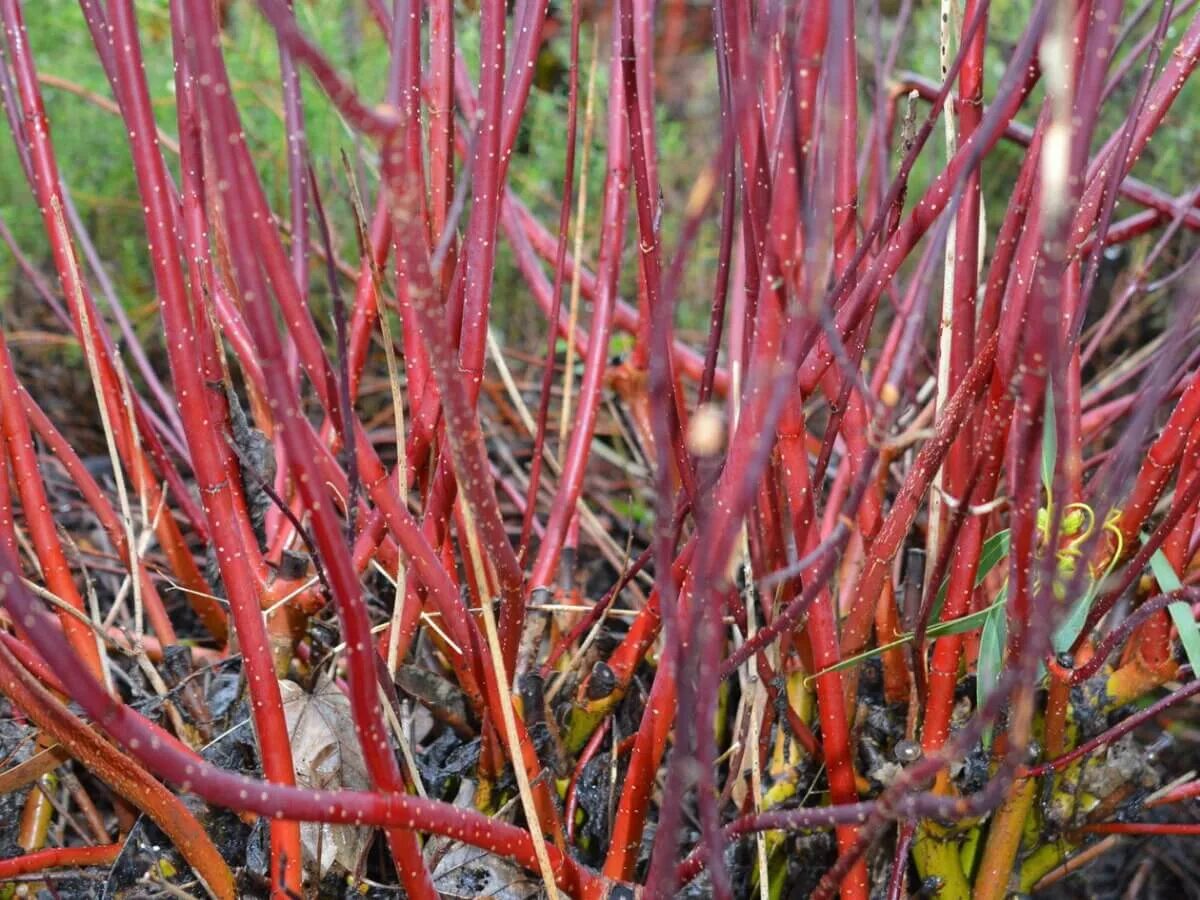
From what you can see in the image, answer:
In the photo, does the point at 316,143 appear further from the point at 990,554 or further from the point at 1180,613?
the point at 1180,613

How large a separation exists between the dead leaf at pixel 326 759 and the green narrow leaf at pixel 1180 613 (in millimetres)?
655

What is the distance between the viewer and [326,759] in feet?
2.85

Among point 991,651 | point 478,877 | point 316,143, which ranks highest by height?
point 316,143

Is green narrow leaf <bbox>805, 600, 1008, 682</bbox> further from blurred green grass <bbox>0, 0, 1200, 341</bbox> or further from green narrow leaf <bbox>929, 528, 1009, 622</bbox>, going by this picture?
blurred green grass <bbox>0, 0, 1200, 341</bbox>

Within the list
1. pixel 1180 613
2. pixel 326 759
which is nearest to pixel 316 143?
pixel 326 759

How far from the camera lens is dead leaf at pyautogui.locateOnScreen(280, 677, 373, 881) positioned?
2.65 ft

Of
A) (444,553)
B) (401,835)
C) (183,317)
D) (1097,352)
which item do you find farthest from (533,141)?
(401,835)

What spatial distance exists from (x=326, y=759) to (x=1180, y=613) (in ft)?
2.31

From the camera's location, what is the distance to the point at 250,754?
88cm

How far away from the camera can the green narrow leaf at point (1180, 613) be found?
32.4 inches

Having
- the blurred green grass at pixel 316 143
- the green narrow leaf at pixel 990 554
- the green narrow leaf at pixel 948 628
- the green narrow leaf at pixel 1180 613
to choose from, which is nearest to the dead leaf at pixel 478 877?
the green narrow leaf at pixel 948 628

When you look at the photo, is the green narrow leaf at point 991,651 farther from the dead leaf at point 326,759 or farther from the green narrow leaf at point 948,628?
the dead leaf at point 326,759

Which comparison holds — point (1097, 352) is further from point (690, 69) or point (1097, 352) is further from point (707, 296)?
point (690, 69)

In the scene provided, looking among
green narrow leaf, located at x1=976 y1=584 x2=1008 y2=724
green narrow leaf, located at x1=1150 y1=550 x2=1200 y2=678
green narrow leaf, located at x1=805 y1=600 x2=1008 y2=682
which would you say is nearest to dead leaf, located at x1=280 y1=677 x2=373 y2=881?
green narrow leaf, located at x1=805 y1=600 x2=1008 y2=682
